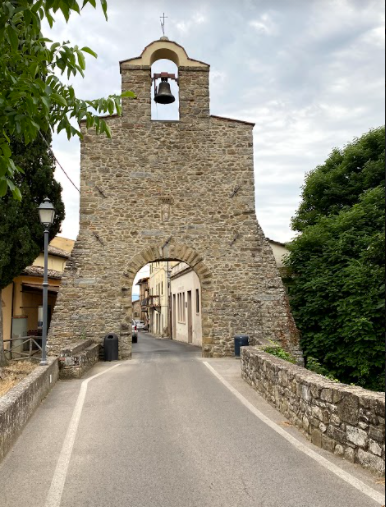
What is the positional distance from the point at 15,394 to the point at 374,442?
4.54 meters

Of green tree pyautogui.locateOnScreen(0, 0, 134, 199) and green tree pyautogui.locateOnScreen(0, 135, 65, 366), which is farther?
green tree pyautogui.locateOnScreen(0, 135, 65, 366)

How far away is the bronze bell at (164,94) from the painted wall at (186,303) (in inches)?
286

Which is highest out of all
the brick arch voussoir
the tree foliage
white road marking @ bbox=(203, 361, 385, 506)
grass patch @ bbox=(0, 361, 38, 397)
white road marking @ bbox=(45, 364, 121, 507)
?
the tree foliage

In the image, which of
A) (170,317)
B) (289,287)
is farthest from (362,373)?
(170,317)

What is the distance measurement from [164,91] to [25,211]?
5.92 m

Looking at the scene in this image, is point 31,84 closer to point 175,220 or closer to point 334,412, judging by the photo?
point 334,412

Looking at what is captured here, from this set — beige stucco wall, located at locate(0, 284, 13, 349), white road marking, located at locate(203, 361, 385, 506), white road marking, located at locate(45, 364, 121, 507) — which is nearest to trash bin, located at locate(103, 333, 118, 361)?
beige stucco wall, located at locate(0, 284, 13, 349)

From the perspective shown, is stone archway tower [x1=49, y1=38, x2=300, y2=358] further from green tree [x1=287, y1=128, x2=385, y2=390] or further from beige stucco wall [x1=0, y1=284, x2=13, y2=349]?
beige stucco wall [x1=0, y1=284, x2=13, y2=349]

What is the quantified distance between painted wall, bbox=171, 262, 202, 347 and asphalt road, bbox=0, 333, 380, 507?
11591 mm

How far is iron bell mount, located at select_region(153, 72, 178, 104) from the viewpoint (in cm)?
1522

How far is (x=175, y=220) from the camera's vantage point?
15188mm

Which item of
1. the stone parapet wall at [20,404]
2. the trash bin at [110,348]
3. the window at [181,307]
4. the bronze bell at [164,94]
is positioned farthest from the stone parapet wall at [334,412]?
the window at [181,307]

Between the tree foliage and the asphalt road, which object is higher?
the tree foliage

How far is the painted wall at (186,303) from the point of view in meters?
21.8
